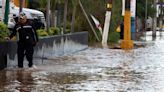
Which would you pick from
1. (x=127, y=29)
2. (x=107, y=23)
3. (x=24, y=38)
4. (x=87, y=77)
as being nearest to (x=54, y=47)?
(x=24, y=38)

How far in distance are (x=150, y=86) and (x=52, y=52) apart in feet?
26.8

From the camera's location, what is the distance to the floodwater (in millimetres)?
11914

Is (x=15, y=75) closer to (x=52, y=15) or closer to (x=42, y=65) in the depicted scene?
(x=42, y=65)

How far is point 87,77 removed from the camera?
45.9 ft

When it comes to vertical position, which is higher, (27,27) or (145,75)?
(27,27)

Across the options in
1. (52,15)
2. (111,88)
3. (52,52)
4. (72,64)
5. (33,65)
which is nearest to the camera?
(111,88)

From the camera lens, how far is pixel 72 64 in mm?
17734

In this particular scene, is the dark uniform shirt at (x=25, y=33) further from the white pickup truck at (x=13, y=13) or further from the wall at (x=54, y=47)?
the white pickup truck at (x=13, y=13)

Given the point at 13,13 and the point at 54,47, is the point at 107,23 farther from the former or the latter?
the point at 54,47

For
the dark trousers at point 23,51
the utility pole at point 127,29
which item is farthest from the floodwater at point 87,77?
the utility pole at point 127,29

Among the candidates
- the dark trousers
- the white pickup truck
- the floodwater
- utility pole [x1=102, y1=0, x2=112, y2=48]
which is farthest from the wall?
utility pole [x1=102, y1=0, x2=112, y2=48]

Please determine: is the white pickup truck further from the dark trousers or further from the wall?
the dark trousers

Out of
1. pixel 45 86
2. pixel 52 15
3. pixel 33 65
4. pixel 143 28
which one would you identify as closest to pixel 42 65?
pixel 33 65

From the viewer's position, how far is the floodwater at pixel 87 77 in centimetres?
1191
